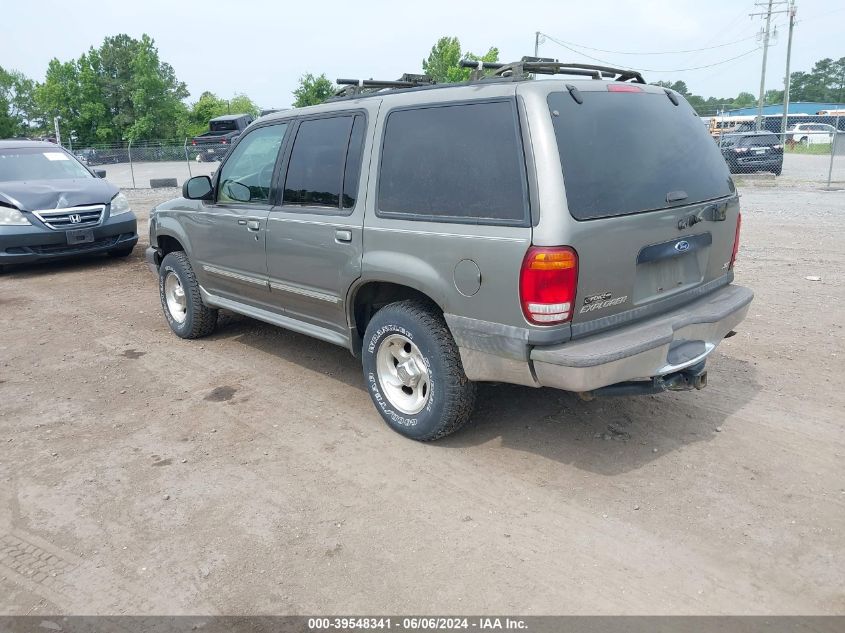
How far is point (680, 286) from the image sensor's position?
3.95m

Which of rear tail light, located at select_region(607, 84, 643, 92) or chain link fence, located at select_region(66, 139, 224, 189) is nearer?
rear tail light, located at select_region(607, 84, 643, 92)

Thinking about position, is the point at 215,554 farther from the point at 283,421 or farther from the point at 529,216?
the point at 529,216

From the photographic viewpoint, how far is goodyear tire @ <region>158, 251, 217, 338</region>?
240 inches

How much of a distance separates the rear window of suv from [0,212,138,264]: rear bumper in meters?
8.18

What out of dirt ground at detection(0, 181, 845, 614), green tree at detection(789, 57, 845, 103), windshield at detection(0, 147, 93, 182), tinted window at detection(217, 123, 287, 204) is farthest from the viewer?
green tree at detection(789, 57, 845, 103)

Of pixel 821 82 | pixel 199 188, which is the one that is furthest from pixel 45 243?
pixel 821 82

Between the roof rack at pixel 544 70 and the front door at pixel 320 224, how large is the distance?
2.58ft

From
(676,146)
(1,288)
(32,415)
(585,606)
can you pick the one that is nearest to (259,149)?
(32,415)

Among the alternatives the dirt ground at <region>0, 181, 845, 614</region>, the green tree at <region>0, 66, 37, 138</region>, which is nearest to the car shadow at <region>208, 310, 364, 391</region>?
the dirt ground at <region>0, 181, 845, 614</region>

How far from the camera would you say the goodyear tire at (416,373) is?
3852 millimetres

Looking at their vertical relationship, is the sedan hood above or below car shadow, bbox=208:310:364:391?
above

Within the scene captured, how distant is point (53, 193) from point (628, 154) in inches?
339

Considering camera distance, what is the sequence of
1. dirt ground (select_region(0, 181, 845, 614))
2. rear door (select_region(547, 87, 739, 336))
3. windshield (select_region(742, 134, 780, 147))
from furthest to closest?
windshield (select_region(742, 134, 780, 147)), rear door (select_region(547, 87, 739, 336)), dirt ground (select_region(0, 181, 845, 614))

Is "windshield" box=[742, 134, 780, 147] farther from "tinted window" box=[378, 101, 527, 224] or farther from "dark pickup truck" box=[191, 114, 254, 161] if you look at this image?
"tinted window" box=[378, 101, 527, 224]
